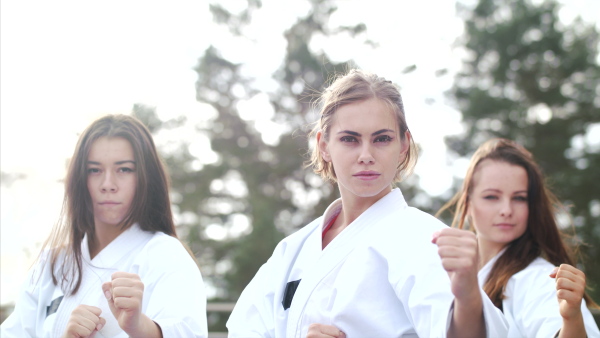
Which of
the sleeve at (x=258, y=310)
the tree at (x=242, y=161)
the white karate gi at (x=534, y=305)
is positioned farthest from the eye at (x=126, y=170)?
the tree at (x=242, y=161)

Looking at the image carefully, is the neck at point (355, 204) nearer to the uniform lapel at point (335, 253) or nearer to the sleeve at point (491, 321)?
the uniform lapel at point (335, 253)

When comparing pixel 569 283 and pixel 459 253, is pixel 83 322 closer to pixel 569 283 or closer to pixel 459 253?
pixel 459 253

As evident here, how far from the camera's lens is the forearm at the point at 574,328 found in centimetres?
246

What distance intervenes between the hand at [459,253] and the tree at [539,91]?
11615mm

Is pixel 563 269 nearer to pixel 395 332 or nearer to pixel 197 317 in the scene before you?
pixel 395 332

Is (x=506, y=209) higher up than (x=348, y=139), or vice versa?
(x=348, y=139)

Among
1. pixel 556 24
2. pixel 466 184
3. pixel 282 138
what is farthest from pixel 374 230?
pixel 556 24

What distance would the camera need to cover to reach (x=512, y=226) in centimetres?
343

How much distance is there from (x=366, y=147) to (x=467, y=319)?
0.83 metres

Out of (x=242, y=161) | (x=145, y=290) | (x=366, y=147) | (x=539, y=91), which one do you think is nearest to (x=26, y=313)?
(x=145, y=290)

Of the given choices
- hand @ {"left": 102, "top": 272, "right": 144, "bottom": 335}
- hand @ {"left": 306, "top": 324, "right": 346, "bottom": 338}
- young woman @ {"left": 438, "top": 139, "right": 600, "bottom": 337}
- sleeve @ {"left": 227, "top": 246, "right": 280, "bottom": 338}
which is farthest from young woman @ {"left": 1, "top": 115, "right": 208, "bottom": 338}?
young woman @ {"left": 438, "top": 139, "right": 600, "bottom": 337}

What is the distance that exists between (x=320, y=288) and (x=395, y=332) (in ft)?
1.23

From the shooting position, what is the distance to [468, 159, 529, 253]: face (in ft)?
11.3

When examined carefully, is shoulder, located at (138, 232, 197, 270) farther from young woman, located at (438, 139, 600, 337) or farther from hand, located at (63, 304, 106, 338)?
young woman, located at (438, 139, 600, 337)
